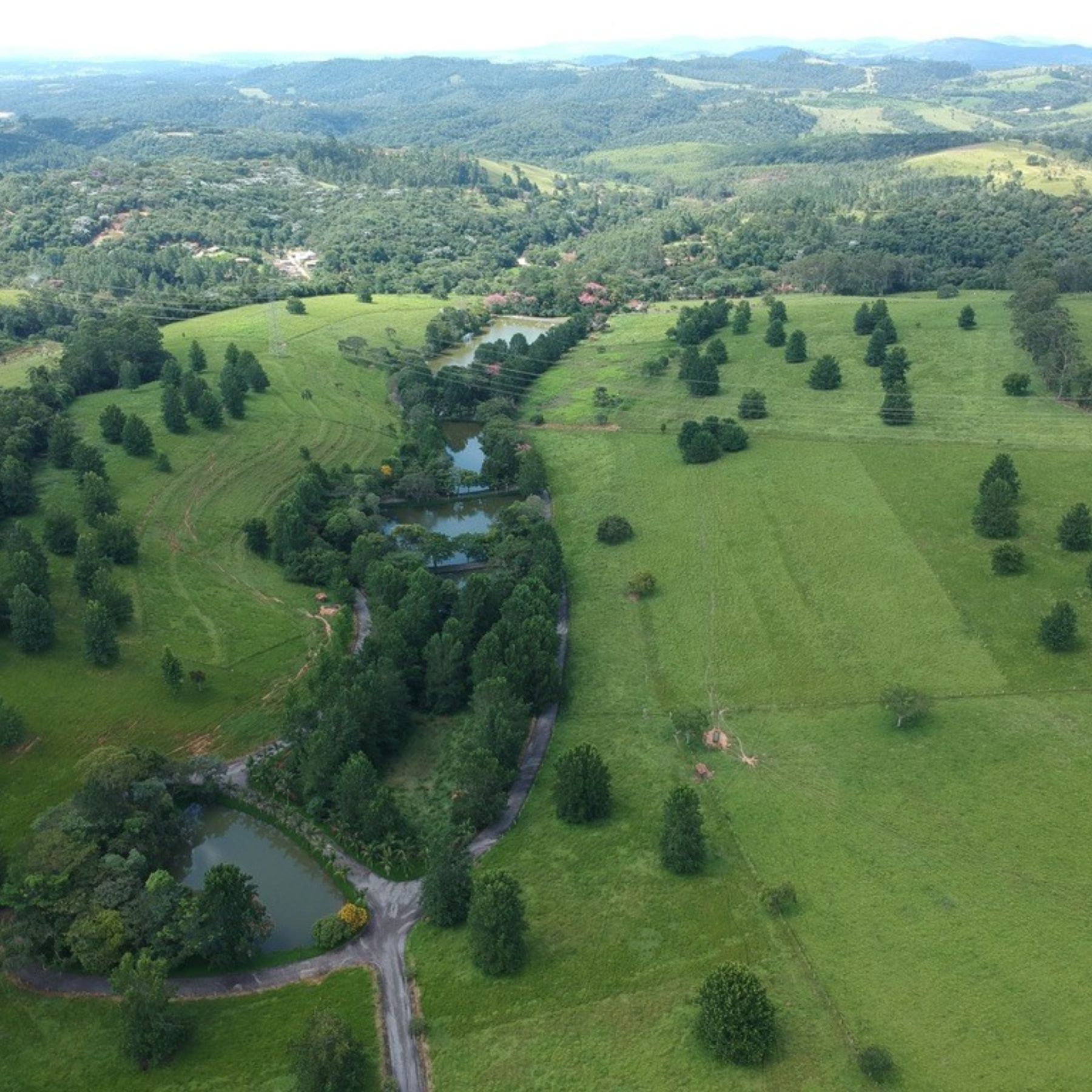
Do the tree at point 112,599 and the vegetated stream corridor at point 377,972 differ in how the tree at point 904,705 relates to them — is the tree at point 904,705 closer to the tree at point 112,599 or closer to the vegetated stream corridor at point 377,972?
the vegetated stream corridor at point 377,972

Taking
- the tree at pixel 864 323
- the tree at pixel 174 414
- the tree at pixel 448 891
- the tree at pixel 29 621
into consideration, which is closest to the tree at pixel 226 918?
the tree at pixel 448 891

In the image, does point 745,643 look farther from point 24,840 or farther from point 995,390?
point 995,390

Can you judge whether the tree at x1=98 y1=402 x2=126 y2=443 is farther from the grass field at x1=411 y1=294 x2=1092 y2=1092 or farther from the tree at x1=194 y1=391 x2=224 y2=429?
the grass field at x1=411 y1=294 x2=1092 y2=1092

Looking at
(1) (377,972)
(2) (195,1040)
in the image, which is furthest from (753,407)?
(2) (195,1040)

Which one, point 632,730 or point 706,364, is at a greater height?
point 706,364

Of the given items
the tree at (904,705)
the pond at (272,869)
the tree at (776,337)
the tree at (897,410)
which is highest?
the tree at (776,337)

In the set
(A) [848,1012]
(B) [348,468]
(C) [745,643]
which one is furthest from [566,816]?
(B) [348,468]

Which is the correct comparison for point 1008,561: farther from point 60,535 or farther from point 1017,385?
point 60,535

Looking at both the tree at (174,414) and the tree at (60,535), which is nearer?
the tree at (60,535)
